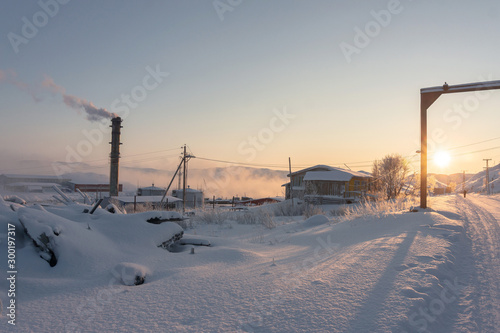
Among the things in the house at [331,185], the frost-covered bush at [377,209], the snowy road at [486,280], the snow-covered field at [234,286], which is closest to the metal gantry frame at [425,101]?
the frost-covered bush at [377,209]

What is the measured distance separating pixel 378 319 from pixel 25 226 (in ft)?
15.3

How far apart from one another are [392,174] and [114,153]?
26694mm

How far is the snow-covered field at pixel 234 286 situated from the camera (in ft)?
8.34

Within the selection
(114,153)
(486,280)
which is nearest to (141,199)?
(114,153)

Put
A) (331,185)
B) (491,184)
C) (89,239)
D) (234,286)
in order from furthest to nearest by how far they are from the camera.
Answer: (491,184) < (331,185) < (89,239) < (234,286)

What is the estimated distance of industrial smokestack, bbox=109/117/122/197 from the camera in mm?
20969

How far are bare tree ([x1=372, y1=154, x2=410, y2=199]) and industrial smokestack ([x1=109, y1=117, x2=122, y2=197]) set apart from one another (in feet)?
80.1

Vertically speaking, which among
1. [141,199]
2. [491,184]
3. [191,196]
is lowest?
[191,196]

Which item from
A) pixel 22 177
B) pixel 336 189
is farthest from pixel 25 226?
pixel 22 177

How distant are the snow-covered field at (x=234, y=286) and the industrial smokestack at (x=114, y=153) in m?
16.5

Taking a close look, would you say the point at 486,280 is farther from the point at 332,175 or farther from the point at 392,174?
the point at 332,175

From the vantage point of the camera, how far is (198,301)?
117 inches

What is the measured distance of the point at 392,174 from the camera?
3062cm

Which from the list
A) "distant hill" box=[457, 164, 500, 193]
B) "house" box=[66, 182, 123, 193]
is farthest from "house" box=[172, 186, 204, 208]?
"distant hill" box=[457, 164, 500, 193]
